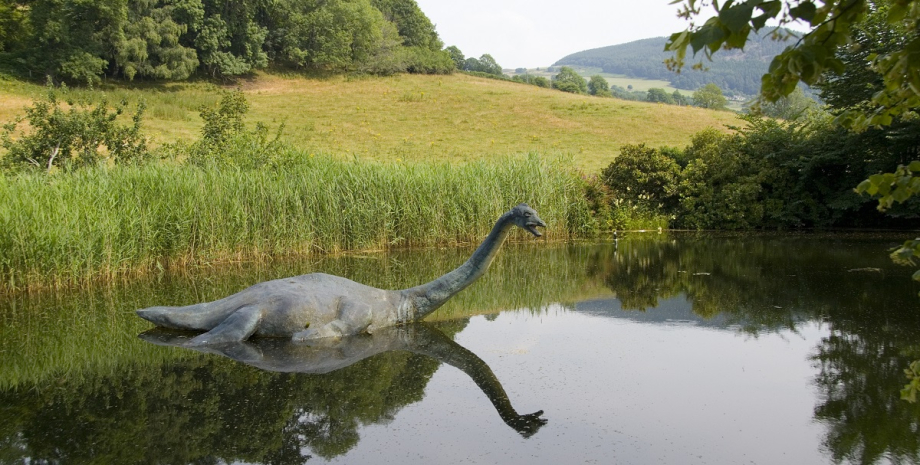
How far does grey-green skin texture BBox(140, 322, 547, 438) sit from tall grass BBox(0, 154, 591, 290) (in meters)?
3.04

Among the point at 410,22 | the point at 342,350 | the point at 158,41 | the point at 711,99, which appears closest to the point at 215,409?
the point at 342,350

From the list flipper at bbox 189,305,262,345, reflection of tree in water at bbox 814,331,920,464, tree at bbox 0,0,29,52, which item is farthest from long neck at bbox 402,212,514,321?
tree at bbox 0,0,29,52

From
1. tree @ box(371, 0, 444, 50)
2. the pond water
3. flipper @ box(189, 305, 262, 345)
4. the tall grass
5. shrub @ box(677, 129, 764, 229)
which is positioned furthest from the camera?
tree @ box(371, 0, 444, 50)

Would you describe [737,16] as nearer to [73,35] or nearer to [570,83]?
[73,35]

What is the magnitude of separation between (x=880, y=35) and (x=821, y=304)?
7934 millimetres

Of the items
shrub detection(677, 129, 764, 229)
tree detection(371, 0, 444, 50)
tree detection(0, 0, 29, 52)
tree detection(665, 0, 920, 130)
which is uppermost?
tree detection(371, 0, 444, 50)

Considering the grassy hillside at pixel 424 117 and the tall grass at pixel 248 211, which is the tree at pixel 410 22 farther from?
the tall grass at pixel 248 211

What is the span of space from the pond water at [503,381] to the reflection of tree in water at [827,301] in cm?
3

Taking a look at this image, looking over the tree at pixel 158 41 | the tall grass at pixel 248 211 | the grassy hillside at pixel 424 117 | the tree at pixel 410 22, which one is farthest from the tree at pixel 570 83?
the tall grass at pixel 248 211

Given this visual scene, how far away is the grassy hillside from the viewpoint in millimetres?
30469

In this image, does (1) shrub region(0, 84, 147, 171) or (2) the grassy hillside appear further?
(2) the grassy hillside

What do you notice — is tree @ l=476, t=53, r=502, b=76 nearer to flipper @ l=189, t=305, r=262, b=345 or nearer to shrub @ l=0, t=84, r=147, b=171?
shrub @ l=0, t=84, r=147, b=171

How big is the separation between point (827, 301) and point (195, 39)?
44206 mm

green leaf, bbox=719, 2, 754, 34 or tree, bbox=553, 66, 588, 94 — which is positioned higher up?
green leaf, bbox=719, 2, 754, 34
